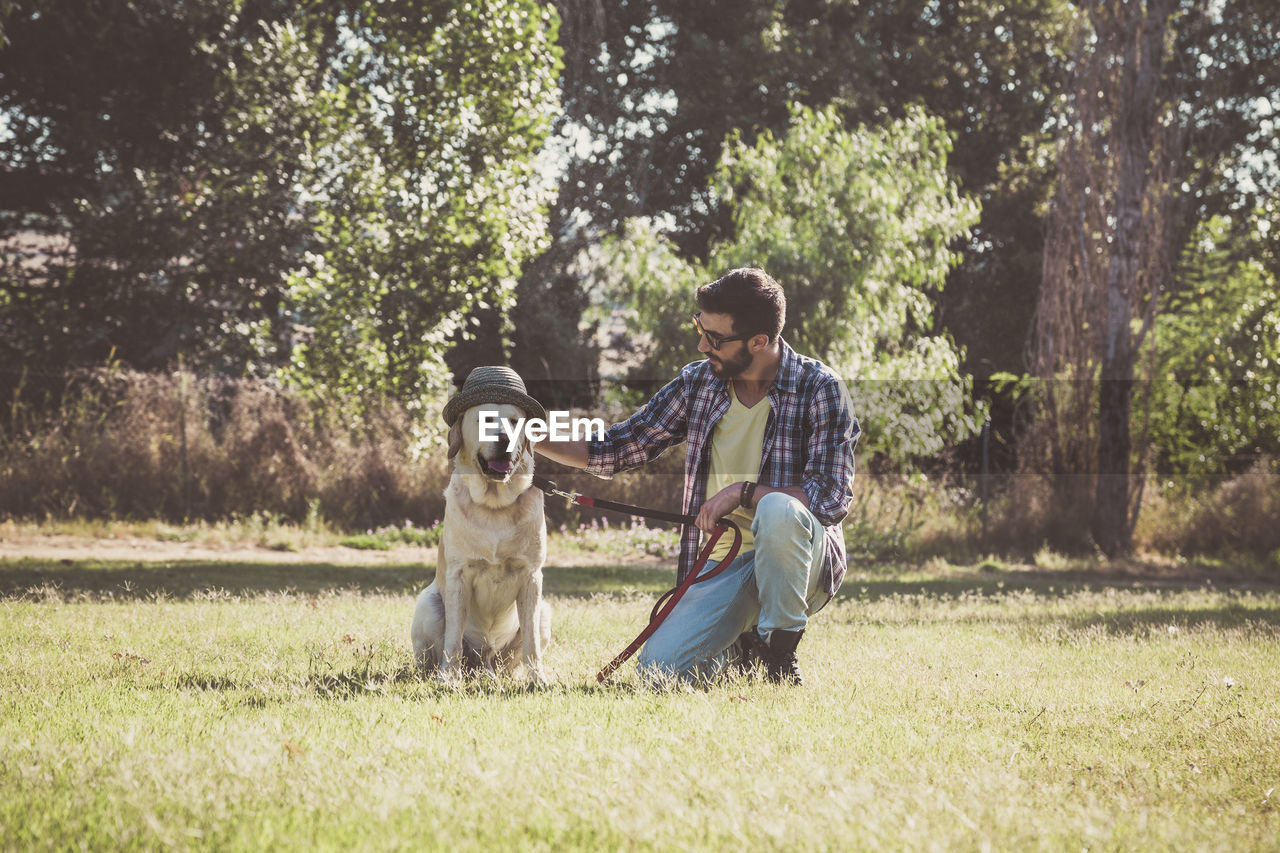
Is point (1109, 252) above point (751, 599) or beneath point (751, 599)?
above

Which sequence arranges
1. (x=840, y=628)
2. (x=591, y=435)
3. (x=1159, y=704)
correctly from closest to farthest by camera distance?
(x=1159, y=704), (x=591, y=435), (x=840, y=628)

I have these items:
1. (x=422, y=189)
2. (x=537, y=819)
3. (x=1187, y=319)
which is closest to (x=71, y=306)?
(x=422, y=189)

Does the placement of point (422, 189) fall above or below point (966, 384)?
above

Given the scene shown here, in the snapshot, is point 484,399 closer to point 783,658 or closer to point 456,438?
point 456,438

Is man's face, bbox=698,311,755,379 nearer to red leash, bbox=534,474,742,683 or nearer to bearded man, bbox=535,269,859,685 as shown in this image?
bearded man, bbox=535,269,859,685

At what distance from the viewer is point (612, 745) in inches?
130

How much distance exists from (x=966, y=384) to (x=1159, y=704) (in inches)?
465

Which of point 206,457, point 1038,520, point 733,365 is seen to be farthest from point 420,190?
point 733,365

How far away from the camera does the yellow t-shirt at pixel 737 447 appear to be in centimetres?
494

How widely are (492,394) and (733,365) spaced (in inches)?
45.2

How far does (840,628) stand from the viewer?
22.1 feet

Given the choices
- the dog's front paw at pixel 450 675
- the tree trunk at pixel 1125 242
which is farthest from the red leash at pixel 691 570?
the tree trunk at pixel 1125 242

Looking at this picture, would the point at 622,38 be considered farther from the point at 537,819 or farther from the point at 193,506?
the point at 537,819

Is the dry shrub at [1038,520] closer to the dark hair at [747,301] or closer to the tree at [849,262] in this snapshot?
the tree at [849,262]
